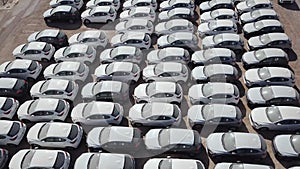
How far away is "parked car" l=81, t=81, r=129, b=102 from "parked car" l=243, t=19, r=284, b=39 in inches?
466

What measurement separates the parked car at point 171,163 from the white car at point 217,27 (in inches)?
543

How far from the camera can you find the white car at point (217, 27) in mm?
31484

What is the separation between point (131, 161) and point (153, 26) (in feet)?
50.1

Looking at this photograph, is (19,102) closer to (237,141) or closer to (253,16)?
(237,141)

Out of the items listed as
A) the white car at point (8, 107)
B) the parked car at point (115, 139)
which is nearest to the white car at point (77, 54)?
the white car at point (8, 107)

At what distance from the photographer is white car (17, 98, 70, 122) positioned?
24484 mm

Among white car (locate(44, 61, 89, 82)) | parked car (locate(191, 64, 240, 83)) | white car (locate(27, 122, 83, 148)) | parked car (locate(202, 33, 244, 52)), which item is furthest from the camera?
parked car (locate(202, 33, 244, 52))

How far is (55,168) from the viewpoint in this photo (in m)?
21.0

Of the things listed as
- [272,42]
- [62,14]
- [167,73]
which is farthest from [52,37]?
[272,42]

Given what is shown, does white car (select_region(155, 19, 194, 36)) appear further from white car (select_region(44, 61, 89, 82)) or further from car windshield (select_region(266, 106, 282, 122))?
car windshield (select_region(266, 106, 282, 122))

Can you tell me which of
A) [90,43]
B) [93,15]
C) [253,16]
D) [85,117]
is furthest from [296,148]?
[93,15]

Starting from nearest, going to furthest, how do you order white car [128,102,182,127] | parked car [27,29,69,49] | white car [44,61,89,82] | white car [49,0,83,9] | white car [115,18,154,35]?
white car [128,102,182,127] → white car [44,61,89,82] → parked car [27,29,69,49] → white car [115,18,154,35] → white car [49,0,83,9]

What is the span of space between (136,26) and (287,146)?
636 inches

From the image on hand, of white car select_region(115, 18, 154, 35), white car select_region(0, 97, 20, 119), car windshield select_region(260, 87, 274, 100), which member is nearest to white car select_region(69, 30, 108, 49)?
white car select_region(115, 18, 154, 35)
